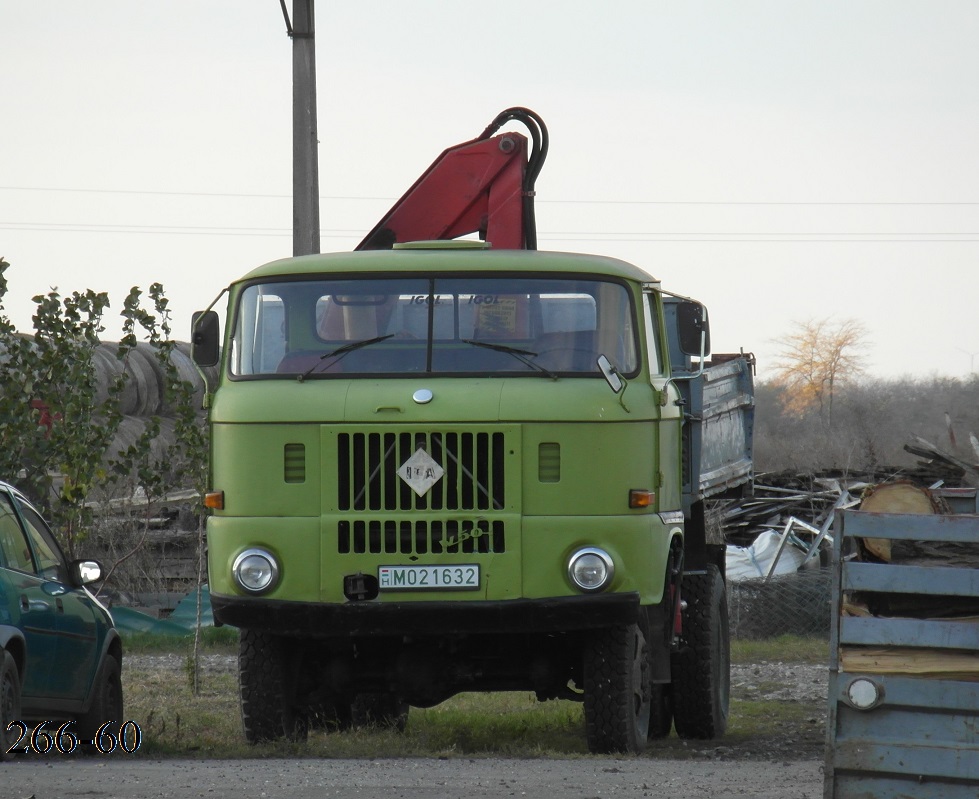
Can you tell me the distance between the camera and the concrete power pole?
1302cm

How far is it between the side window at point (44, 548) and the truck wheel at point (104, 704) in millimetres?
628

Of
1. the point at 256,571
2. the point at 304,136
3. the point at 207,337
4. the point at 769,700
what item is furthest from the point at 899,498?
the point at 304,136

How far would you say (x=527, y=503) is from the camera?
302 inches

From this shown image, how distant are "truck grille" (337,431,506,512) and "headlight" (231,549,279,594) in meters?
0.45

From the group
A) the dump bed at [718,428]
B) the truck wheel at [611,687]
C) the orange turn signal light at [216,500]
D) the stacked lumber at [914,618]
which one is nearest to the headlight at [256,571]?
the orange turn signal light at [216,500]

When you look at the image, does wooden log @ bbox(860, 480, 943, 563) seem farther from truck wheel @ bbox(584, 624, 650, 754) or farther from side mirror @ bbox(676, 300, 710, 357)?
side mirror @ bbox(676, 300, 710, 357)

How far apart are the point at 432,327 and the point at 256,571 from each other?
1547mm

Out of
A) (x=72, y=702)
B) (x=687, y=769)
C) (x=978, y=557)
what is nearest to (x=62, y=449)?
(x=72, y=702)

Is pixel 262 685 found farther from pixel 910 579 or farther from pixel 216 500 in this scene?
pixel 910 579

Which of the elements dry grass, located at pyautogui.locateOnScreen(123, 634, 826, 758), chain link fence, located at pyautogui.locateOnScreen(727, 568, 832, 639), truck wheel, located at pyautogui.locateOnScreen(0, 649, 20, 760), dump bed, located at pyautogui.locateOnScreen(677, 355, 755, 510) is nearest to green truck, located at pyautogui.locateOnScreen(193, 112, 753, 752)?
dry grass, located at pyautogui.locateOnScreen(123, 634, 826, 758)

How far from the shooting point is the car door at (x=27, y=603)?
7.64 meters

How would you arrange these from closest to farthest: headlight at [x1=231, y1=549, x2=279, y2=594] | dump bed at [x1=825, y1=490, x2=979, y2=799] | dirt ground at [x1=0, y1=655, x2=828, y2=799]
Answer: dump bed at [x1=825, y1=490, x2=979, y2=799] → dirt ground at [x1=0, y1=655, x2=828, y2=799] → headlight at [x1=231, y1=549, x2=279, y2=594]

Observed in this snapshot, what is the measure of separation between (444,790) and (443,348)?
2488mm

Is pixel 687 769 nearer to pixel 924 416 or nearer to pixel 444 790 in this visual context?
pixel 444 790
